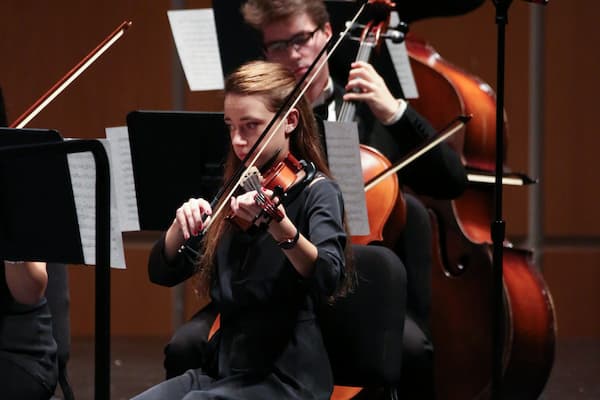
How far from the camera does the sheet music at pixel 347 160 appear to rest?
2.05m

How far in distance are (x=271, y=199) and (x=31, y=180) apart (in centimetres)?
36

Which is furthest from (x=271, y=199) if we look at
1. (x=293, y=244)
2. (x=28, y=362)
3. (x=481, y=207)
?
(x=481, y=207)

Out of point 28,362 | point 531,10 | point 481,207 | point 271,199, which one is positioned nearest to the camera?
point 271,199

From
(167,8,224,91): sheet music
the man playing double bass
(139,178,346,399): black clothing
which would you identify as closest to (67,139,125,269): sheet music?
(139,178,346,399): black clothing

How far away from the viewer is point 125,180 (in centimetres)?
203

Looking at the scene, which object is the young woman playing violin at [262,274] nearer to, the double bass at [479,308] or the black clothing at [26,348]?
the black clothing at [26,348]

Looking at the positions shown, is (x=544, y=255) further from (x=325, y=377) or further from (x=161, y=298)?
(x=325, y=377)

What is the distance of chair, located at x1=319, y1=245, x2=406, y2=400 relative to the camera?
1.95m

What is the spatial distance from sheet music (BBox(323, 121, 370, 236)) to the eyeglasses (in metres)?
0.39

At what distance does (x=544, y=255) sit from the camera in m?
3.87

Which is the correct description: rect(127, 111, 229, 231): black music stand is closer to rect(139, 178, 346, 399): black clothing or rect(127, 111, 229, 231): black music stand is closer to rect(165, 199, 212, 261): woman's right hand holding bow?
rect(139, 178, 346, 399): black clothing

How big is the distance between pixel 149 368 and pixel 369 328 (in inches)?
61.4

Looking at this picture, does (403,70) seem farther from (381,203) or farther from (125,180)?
(125,180)

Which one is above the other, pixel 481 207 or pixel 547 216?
pixel 481 207
